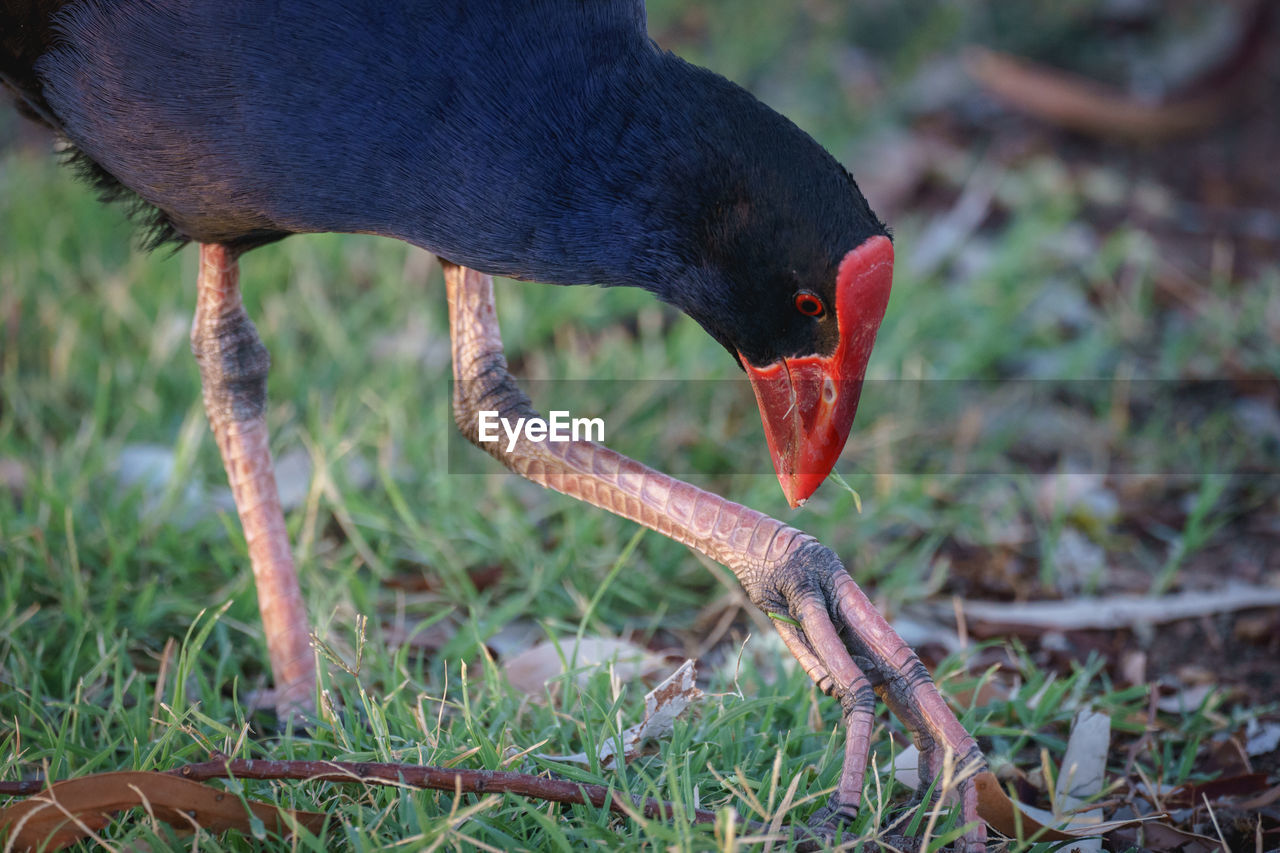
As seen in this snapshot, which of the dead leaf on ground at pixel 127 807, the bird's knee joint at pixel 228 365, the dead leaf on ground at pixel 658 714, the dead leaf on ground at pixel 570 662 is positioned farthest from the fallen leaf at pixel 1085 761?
the bird's knee joint at pixel 228 365

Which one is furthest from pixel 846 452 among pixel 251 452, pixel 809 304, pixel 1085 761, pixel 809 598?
pixel 251 452

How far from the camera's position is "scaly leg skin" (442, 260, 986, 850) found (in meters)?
1.94

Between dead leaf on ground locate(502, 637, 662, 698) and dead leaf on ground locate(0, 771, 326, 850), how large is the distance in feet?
2.12

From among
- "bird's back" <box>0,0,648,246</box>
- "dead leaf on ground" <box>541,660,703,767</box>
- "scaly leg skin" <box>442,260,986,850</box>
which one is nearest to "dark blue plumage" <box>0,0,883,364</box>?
"bird's back" <box>0,0,648,246</box>

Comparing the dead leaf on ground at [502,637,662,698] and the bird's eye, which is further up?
the bird's eye

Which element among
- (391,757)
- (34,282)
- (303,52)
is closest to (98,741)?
(391,757)

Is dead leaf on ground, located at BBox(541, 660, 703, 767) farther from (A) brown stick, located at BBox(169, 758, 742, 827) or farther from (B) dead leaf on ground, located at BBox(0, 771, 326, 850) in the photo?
(B) dead leaf on ground, located at BBox(0, 771, 326, 850)

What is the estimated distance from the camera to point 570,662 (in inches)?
95.8

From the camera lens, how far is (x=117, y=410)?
3.40 metres

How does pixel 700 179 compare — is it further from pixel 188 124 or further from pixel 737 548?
pixel 188 124

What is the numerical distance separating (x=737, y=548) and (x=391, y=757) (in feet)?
2.30

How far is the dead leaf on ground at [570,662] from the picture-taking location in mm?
2449

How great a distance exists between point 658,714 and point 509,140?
40.5 inches

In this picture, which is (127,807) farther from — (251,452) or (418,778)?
(251,452)
